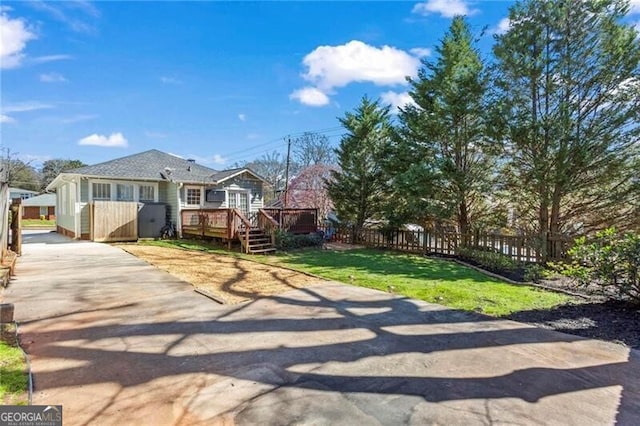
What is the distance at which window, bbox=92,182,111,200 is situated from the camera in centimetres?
1512

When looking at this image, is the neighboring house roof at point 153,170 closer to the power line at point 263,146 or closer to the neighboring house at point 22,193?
the power line at point 263,146

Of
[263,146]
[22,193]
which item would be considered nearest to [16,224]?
[263,146]

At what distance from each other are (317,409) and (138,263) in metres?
8.09

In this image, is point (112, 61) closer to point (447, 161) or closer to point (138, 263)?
point (138, 263)

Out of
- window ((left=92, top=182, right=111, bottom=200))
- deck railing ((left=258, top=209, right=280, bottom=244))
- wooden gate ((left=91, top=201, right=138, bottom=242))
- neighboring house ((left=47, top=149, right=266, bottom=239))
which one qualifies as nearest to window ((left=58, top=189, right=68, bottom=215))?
neighboring house ((left=47, top=149, right=266, bottom=239))

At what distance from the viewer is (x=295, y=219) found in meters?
14.5

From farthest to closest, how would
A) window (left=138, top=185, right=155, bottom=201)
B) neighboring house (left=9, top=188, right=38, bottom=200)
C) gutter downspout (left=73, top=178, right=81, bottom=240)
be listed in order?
neighboring house (left=9, top=188, right=38, bottom=200), window (left=138, top=185, right=155, bottom=201), gutter downspout (left=73, top=178, right=81, bottom=240)

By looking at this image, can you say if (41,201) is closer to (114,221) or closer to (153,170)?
(153,170)

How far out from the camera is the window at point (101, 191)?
15.1 m

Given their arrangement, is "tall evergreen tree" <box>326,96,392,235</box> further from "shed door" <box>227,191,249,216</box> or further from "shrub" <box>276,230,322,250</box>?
"shed door" <box>227,191,249,216</box>

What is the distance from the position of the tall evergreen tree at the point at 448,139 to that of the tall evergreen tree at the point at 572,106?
1.17m

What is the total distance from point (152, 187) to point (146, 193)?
15.1 inches

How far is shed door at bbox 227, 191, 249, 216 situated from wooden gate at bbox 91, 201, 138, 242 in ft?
14.4

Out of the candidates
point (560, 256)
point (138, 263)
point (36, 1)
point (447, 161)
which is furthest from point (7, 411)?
point (447, 161)
